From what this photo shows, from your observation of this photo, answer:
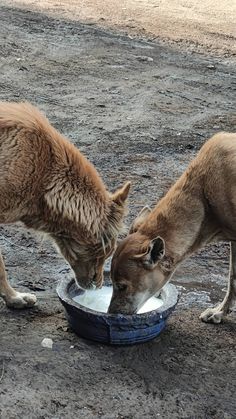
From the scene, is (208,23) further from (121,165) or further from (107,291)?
(107,291)

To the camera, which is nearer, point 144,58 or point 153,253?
point 153,253

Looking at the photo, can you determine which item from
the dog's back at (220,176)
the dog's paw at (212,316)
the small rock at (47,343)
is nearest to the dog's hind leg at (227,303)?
the dog's paw at (212,316)

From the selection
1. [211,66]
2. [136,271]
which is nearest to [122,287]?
[136,271]

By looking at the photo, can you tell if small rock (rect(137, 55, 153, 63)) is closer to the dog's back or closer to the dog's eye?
the dog's back

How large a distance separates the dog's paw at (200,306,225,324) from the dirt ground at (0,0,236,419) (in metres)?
0.08

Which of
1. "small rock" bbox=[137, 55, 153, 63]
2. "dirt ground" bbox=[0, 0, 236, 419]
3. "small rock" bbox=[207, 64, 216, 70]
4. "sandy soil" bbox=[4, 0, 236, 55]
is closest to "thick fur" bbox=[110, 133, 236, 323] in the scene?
"dirt ground" bbox=[0, 0, 236, 419]

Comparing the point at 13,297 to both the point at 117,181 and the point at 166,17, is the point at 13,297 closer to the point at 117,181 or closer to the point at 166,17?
the point at 117,181

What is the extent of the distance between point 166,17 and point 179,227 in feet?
38.5

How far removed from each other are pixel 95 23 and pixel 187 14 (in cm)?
232

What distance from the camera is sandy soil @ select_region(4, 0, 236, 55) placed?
15.2 m

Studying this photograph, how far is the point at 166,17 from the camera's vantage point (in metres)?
16.8

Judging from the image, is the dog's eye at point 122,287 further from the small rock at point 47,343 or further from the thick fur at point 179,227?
the small rock at point 47,343

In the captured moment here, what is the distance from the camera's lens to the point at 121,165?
30.1 feet

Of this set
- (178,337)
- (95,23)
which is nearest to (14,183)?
(178,337)
